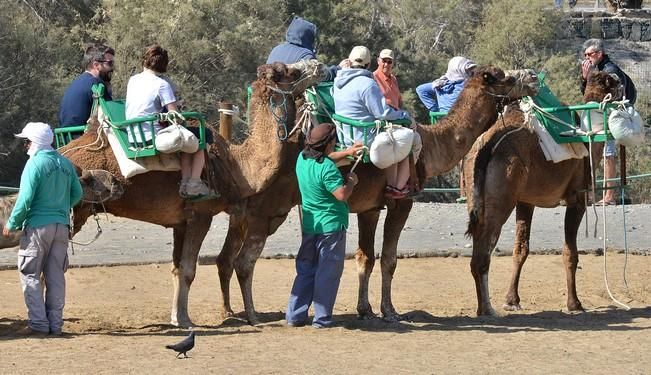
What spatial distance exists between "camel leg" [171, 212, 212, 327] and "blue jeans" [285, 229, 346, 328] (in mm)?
913

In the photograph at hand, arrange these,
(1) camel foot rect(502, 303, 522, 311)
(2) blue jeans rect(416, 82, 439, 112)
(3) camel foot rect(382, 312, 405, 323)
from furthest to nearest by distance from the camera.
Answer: (2) blue jeans rect(416, 82, 439, 112) < (1) camel foot rect(502, 303, 522, 311) < (3) camel foot rect(382, 312, 405, 323)

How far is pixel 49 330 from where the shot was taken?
10164 millimetres

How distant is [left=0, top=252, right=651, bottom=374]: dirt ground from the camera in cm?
901

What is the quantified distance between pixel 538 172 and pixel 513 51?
3104 centimetres

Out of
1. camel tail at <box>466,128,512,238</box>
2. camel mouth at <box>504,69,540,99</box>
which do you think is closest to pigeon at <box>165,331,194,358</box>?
camel tail at <box>466,128,512,238</box>

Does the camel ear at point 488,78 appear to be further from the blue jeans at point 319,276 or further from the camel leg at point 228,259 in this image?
the camel leg at point 228,259

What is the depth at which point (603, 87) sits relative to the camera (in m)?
13.1

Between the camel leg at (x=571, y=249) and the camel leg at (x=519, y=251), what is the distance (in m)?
0.41

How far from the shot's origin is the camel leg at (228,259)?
11750 millimetres

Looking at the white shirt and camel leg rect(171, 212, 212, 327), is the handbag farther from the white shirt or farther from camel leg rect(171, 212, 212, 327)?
camel leg rect(171, 212, 212, 327)

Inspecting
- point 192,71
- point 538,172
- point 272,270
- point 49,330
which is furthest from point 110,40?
point 49,330

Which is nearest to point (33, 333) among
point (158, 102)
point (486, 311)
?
point (158, 102)

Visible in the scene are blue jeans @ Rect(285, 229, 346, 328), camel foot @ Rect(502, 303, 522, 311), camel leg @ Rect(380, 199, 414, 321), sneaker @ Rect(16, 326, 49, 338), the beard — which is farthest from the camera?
camel foot @ Rect(502, 303, 522, 311)

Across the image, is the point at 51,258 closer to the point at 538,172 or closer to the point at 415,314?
the point at 415,314
